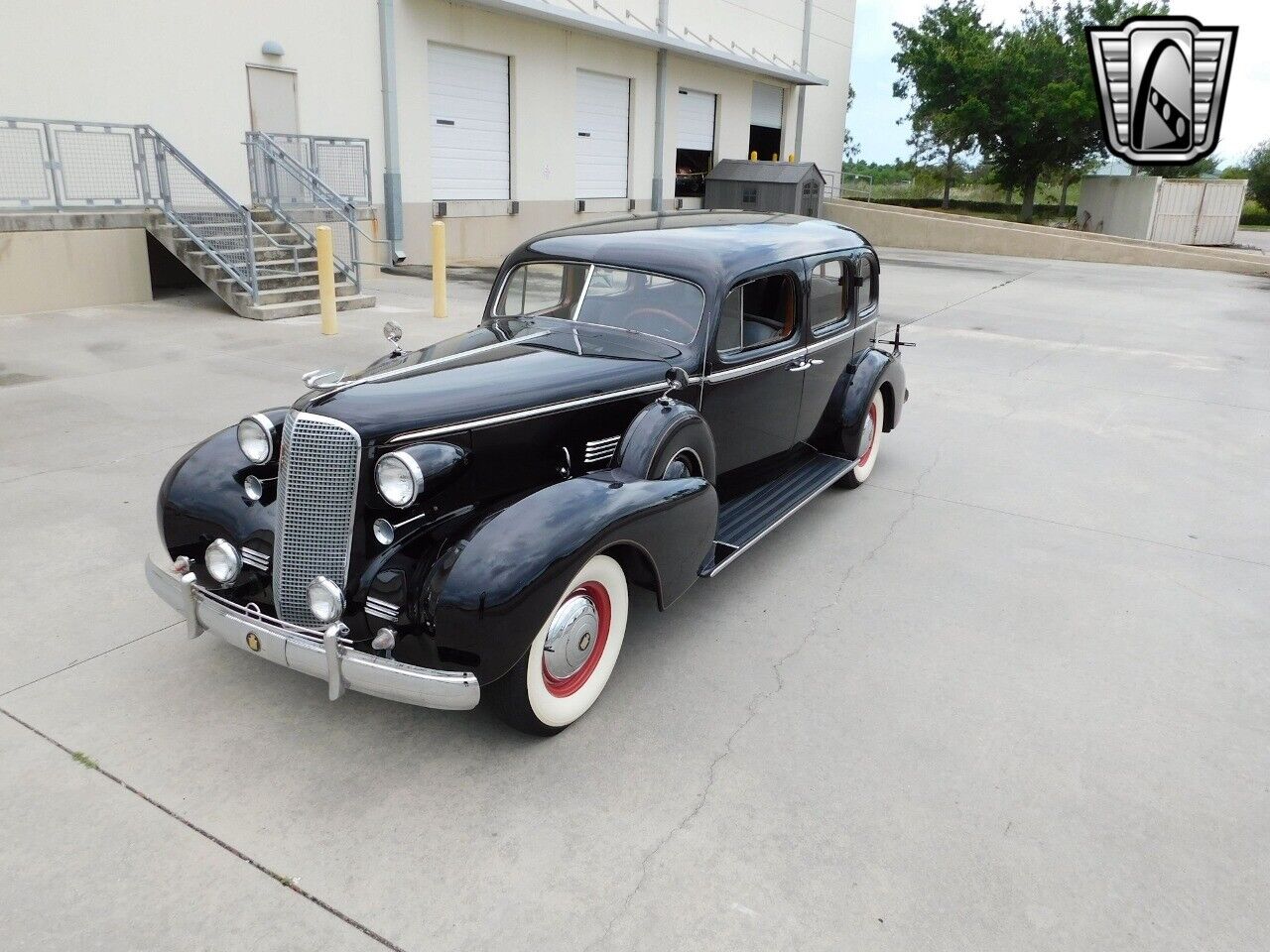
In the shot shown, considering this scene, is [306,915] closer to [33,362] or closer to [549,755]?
[549,755]

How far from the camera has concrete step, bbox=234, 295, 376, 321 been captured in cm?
1102

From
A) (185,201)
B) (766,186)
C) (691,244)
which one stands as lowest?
(185,201)

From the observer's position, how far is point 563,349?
13.8 feet

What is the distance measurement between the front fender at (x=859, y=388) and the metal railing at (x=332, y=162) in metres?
10.1

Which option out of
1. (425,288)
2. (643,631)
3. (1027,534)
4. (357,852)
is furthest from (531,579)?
(425,288)

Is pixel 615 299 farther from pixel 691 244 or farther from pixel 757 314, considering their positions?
pixel 757 314

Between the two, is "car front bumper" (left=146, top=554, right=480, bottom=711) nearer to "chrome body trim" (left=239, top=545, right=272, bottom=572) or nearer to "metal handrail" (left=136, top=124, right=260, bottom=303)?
"chrome body trim" (left=239, top=545, right=272, bottom=572)

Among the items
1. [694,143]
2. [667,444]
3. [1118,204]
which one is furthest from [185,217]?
[1118,204]

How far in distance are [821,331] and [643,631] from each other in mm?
2272

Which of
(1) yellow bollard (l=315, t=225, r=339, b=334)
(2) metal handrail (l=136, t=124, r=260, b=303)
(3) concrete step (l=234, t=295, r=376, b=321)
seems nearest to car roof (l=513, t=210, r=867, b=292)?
(1) yellow bollard (l=315, t=225, r=339, b=334)

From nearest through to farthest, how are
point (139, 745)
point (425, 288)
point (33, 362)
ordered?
point (139, 745), point (33, 362), point (425, 288)

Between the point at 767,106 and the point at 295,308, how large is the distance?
2064cm

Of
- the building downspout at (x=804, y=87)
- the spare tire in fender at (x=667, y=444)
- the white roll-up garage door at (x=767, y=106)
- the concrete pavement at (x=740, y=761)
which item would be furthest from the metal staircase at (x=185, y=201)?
the building downspout at (x=804, y=87)

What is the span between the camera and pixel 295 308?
11.3 m
